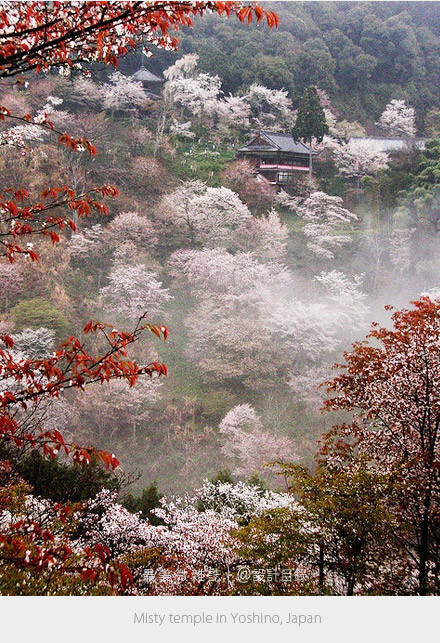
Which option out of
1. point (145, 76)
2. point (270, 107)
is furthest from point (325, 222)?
point (145, 76)

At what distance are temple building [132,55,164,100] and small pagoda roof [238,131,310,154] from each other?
1643 millimetres

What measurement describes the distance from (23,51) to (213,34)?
22.2 ft

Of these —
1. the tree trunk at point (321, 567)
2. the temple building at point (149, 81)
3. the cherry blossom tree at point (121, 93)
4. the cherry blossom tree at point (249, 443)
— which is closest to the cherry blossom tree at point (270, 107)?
the temple building at point (149, 81)

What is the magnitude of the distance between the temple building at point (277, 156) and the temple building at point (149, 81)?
1.64 m

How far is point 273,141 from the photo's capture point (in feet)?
21.7

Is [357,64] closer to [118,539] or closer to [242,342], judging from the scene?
[242,342]

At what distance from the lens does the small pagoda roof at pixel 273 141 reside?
6.64 metres

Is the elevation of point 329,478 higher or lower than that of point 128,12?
lower

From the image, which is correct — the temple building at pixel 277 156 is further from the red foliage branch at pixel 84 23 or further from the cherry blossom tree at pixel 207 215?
the red foliage branch at pixel 84 23

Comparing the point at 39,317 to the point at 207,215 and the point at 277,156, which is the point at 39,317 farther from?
the point at 277,156

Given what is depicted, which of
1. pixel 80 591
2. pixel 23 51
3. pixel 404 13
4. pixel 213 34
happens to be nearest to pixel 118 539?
pixel 80 591

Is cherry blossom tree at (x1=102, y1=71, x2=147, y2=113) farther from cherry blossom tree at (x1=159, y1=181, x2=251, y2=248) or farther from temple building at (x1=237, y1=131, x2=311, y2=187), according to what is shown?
temple building at (x1=237, y1=131, x2=311, y2=187)

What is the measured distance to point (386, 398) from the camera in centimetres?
361

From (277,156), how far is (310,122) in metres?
0.72
